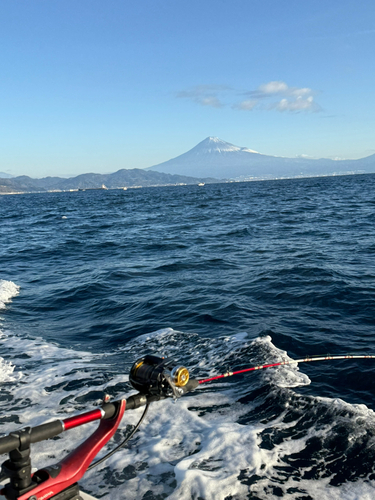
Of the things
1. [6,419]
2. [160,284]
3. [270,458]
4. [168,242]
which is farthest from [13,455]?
[168,242]

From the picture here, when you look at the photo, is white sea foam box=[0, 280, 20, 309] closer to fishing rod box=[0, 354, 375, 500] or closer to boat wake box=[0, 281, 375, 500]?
boat wake box=[0, 281, 375, 500]

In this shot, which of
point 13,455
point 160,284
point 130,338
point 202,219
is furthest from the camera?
point 202,219

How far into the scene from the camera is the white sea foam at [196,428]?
3896 mm

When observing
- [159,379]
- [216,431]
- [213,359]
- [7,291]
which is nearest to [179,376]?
[159,379]

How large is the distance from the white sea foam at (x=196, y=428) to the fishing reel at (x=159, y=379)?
5.16 feet

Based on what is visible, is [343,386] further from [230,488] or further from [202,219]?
[202,219]

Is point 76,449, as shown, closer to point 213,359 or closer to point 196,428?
point 196,428

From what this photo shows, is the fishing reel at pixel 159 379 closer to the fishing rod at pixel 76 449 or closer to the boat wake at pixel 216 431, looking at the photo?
the fishing rod at pixel 76 449

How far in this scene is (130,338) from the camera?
27.6ft

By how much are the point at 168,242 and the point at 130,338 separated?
11843 millimetres

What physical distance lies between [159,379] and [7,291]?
10.9 metres

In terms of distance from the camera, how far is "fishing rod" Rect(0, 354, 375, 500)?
88.9 inches

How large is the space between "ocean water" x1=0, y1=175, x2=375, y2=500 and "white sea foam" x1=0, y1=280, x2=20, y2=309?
65 mm

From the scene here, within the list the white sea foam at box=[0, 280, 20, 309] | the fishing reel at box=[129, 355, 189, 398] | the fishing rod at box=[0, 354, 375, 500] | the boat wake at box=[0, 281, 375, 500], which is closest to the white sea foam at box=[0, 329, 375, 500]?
the boat wake at box=[0, 281, 375, 500]
